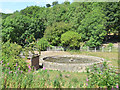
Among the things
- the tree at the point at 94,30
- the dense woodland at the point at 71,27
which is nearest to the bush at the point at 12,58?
the dense woodland at the point at 71,27

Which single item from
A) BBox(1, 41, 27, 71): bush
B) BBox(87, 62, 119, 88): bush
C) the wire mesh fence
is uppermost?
BBox(1, 41, 27, 71): bush

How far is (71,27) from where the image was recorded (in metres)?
20.3

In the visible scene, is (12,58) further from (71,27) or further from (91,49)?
(71,27)

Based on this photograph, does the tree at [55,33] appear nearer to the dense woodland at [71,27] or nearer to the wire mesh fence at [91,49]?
the dense woodland at [71,27]

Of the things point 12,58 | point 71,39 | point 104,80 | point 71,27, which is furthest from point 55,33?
point 104,80

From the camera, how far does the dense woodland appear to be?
694 inches

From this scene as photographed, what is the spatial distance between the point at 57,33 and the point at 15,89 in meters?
15.3

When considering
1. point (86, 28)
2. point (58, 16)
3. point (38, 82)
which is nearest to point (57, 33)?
point (86, 28)

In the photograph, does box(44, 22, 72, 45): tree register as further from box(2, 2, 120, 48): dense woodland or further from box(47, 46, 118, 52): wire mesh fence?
box(47, 46, 118, 52): wire mesh fence

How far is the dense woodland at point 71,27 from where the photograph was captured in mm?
17630

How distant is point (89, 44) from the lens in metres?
18.0

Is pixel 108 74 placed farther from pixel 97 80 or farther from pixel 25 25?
pixel 25 25

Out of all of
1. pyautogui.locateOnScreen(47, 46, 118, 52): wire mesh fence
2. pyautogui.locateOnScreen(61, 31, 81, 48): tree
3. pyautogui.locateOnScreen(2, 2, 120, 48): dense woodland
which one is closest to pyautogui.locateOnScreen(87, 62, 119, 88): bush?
pyautogui.locateOnScreen(2, 2, 120, 48): dense woodland

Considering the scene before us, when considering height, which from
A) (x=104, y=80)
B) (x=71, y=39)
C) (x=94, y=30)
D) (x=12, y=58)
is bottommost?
(x=104, y=80)
